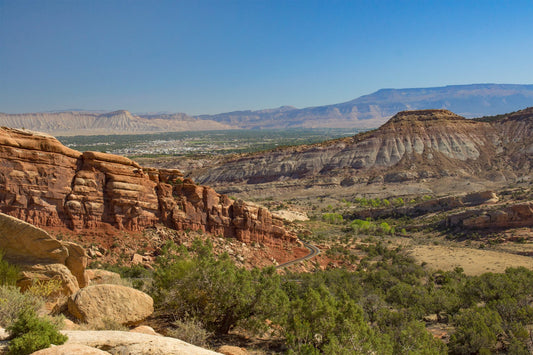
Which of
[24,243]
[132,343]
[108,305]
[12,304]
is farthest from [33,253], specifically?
[132,343]

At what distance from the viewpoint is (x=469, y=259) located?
141ft

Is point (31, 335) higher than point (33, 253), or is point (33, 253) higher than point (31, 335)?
point (33, 253)

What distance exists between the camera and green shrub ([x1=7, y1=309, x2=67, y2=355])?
912cm

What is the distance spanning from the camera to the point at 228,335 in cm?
1658

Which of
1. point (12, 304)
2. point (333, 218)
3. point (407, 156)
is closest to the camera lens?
point (12, 304)

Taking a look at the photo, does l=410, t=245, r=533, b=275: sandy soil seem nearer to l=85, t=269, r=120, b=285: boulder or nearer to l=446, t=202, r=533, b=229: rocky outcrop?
l=446, t=202, r=533, b=229: rocky outcrop

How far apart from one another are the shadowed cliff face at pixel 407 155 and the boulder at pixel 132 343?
99187 millimetres

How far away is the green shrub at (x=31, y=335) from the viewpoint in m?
9.12

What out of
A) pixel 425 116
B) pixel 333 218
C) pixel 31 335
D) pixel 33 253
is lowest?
pixel 333 218

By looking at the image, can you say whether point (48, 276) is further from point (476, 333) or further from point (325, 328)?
point (476, 333)

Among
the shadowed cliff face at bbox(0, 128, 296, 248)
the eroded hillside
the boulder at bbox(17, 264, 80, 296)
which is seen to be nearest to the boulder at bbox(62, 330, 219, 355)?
the boulder at bbox(17, 264, 80, 296)

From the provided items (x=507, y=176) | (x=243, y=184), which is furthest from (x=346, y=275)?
(x=243, y=184)

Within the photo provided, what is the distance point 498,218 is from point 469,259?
44.4 feet

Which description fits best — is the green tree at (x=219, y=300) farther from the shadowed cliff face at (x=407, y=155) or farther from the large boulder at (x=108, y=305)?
the shadowed cliff face at (x=407, y=155)
